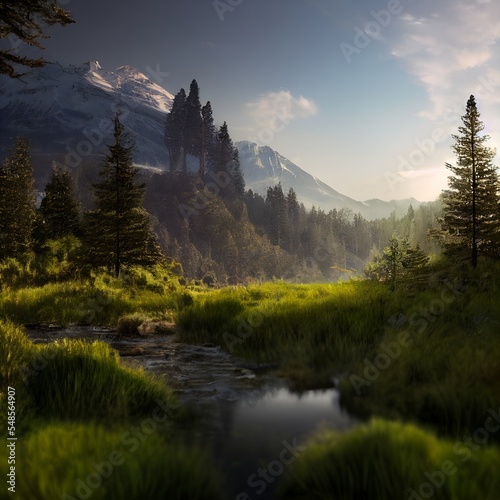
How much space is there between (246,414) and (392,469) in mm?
2362

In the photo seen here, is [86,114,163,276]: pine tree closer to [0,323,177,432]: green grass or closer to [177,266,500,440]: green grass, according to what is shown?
[177,266,500,440]: green grass

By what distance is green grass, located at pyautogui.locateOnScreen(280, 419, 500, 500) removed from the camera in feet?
9.41

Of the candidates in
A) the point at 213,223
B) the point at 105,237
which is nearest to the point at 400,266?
the point at 105,237

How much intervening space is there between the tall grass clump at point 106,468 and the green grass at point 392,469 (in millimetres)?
788

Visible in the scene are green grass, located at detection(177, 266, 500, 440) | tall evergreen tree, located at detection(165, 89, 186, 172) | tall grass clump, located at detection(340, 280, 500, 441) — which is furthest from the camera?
tall evergreen tree, located at detection(165, 89, 186, 172)

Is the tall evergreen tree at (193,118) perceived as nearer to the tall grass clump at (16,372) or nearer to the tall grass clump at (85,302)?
the tall grass clump at (85,302)

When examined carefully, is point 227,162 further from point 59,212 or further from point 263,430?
point 263,430

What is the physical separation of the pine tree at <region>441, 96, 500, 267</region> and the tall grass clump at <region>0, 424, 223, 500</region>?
19.6 metres

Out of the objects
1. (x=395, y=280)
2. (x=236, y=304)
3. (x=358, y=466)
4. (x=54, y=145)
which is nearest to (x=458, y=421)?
(x=358, y=466)

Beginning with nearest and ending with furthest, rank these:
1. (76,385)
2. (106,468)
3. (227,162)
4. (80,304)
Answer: (106,468)
(76,385)
(80,304)
(227,162)

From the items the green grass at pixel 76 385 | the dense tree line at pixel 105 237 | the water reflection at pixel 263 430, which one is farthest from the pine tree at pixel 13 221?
the water reflection at pixel 263 430

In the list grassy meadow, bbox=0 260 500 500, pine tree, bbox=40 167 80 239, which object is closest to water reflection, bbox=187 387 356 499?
grassy meadow, bbox=0 260 500 500

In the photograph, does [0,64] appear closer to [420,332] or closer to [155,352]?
[155,352]

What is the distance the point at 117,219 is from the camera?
856 inches
